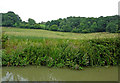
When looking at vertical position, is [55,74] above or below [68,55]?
below

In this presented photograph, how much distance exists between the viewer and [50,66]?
512 centimetres

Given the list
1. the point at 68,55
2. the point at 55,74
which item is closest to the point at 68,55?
the point at 68,55

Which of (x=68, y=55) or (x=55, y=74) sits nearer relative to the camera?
(x=55, y=74)

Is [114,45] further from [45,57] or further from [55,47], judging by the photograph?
[45,57]

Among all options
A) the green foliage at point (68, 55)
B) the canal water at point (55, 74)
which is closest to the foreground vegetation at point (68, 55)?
the green foliage at point (68, 55)

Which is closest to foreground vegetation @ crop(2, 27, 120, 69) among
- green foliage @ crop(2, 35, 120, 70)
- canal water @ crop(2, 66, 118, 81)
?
green foliage @ crop(2, 35, 120, 70)

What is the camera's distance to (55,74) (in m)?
4.46

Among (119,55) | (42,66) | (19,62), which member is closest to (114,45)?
(119,55)

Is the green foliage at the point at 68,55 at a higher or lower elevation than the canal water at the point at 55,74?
higher

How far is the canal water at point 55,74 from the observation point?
13.4 feet

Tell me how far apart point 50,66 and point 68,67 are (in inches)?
35.2

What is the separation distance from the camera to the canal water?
13.4 ft

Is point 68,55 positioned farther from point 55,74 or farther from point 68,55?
point 55,74

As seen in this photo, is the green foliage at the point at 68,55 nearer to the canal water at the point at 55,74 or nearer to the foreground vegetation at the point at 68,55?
the foreground vegetation at the point at 68,55
